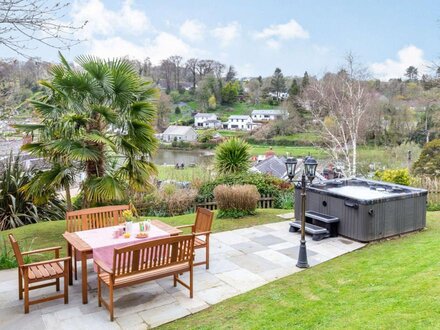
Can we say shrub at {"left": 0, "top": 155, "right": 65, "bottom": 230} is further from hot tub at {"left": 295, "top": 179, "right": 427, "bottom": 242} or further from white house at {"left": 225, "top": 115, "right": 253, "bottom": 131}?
white house at {"left": 225, "top": 115, "right": 253, "bottom": 131}

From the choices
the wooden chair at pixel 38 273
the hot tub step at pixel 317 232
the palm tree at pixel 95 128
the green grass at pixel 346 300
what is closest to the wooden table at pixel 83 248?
the wooden chair at pixel 38 273

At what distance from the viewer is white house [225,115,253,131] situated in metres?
54.5

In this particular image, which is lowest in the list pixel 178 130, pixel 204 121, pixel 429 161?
pixel 429 161

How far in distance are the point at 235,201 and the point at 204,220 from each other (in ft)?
11.1

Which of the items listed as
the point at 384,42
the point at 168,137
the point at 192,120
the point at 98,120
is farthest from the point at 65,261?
the point at 192,120

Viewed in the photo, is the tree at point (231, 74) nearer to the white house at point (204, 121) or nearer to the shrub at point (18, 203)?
the white house at point (204, 121)

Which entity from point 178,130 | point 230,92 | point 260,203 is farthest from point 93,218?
point 230,92

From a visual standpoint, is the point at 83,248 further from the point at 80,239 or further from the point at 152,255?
the point at 152,255

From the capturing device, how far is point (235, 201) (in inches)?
369

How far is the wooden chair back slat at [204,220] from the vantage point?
231 inches

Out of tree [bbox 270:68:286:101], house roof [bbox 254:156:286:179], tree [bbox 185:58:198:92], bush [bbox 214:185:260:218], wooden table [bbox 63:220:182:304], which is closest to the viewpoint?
wooden table [bbox 63:220:182:304]

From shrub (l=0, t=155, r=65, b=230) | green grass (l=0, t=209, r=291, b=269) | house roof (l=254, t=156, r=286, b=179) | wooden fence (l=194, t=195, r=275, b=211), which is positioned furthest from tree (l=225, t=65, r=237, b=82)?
shrub (l=0, t=155, r=65, b=230)

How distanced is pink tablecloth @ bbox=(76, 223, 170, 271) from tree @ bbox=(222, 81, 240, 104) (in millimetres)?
61551

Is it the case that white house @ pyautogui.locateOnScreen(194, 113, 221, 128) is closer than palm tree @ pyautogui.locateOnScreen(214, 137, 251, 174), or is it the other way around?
palm tree @ pyautogui.locateOnScreen(214, 137, 251, 174)
